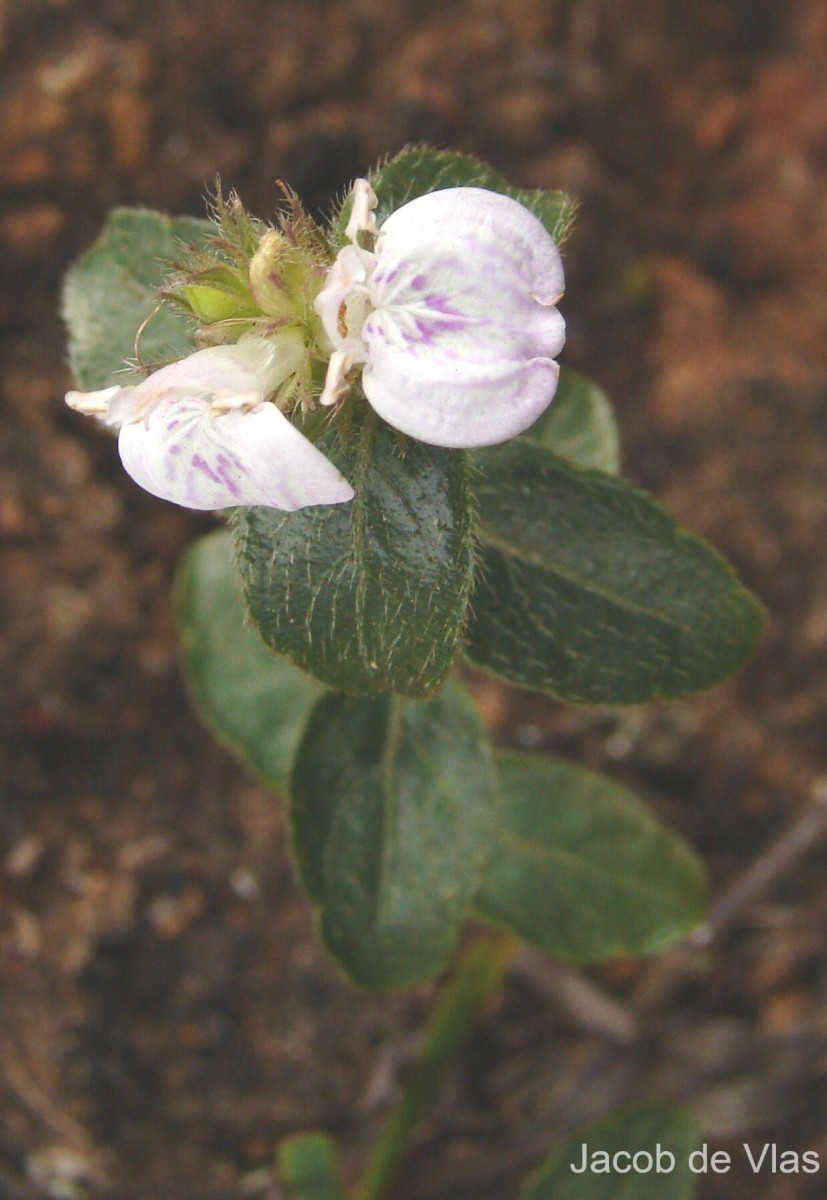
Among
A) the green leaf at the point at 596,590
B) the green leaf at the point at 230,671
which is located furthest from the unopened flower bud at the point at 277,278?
the green leaf at the point at 230,671

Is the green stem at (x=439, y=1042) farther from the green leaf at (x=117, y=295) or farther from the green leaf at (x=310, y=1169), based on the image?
the green leaf at (x=117, y=295)

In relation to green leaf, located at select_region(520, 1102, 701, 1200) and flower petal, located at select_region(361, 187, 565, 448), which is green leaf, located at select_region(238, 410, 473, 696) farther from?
green leaf, located at select_region(520, 1102, 701, 1200)

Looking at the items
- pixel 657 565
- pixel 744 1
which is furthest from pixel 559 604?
pixel 744 1

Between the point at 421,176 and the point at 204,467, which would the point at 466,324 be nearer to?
the point at 204,467

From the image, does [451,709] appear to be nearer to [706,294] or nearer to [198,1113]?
[198,1113]

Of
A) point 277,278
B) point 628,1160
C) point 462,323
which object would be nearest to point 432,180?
point 277,278

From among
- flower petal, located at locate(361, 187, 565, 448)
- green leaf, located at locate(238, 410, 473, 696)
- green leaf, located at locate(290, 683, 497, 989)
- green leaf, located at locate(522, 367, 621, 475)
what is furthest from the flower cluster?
green leaf, located at locate(522, 367, 621, 475)

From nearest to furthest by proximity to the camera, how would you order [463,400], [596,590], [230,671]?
[463,400] < [596,590] < [230,671]
